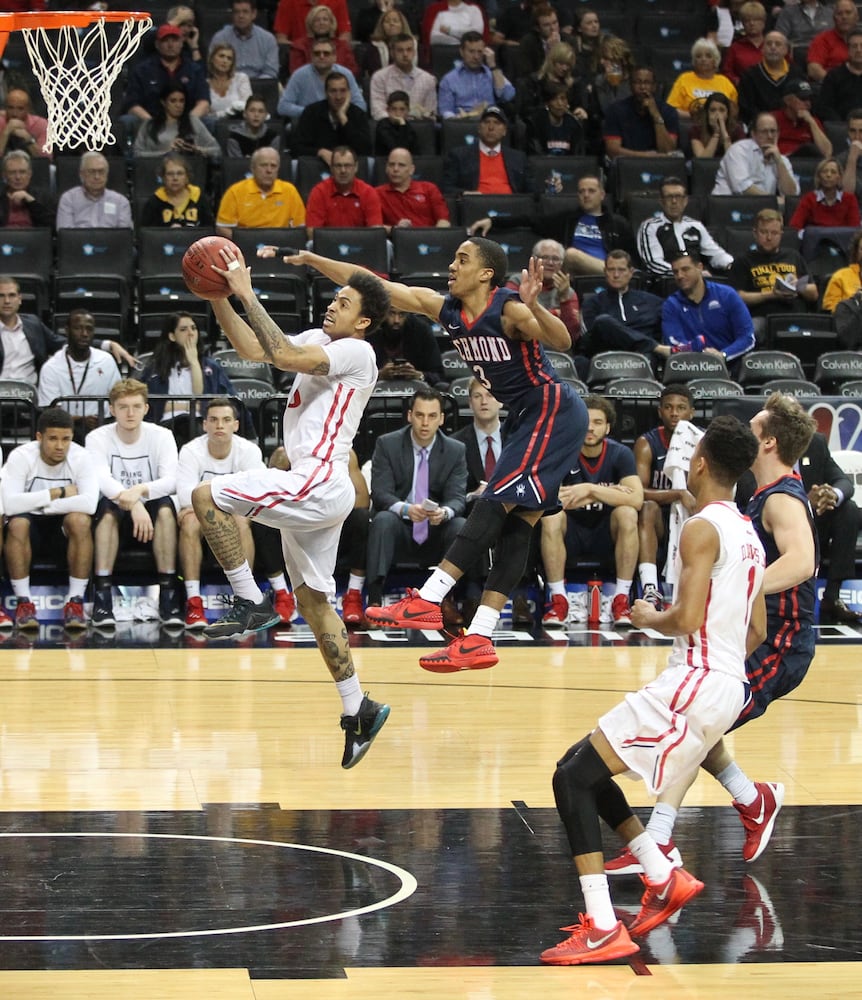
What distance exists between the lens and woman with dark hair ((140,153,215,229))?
13.9 metres

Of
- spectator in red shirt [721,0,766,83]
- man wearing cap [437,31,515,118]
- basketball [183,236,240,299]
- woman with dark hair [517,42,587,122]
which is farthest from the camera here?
spectator in red shirt [721,0,766,83]

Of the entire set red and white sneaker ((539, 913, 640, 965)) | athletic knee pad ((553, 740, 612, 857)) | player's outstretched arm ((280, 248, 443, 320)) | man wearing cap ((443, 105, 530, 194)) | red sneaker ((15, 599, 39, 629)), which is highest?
man wearing cap ((443, 105, 530, 194))

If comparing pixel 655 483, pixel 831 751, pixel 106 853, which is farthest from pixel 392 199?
pixel 106 853

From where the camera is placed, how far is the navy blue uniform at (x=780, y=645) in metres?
6.86

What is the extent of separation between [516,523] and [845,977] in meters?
2.60

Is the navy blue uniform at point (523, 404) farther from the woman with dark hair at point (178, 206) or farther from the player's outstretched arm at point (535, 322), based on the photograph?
the woman with dark hair at point (178, 206)

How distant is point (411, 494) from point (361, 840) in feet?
16.5

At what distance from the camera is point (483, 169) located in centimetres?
1509

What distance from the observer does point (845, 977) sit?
216 inches

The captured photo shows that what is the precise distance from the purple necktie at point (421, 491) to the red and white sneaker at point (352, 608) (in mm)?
567

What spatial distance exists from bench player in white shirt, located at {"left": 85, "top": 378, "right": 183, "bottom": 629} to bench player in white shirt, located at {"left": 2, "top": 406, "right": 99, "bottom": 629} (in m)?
0.11

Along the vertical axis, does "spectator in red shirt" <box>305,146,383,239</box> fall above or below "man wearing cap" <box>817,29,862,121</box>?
below

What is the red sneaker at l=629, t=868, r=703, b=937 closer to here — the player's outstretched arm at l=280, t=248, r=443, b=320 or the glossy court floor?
the glossy court floor

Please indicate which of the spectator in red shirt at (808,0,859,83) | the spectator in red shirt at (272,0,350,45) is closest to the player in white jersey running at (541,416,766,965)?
the spectator in red shirt at (272,0,350,45)
